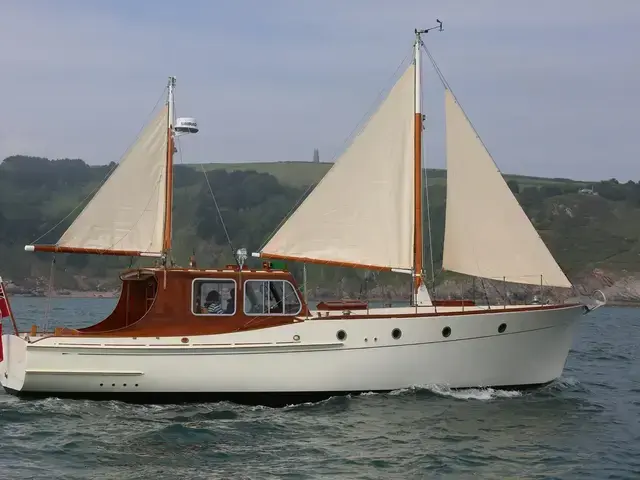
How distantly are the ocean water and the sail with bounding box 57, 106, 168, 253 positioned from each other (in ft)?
14.1

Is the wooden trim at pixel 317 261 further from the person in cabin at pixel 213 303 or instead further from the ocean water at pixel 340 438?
the ocean water at pixel 340 438

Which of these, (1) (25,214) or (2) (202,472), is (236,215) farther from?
(2) (202,472)

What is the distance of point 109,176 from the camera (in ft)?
80.8

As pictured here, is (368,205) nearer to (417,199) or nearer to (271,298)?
(417,199)

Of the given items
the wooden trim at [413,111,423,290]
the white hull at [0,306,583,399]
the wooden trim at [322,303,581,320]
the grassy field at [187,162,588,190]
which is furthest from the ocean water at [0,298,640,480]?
the grassy field at [187,162,588,190]

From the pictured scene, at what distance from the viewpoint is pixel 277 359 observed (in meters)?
23.2

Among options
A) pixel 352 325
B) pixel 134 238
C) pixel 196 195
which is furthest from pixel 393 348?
pixel 196 195

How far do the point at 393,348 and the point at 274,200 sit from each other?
5640 inches

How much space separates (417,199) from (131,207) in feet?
25.7

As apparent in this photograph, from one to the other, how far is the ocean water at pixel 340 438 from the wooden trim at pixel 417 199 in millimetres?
3399

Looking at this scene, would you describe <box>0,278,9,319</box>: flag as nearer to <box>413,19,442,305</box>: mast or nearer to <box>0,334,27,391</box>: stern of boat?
<box>0,334,27,391</box>: stern of boat

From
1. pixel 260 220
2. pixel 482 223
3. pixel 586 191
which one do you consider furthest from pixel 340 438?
pixel 586 191

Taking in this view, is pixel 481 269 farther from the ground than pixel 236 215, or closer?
closer

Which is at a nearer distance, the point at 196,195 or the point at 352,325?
the point at 352,325
